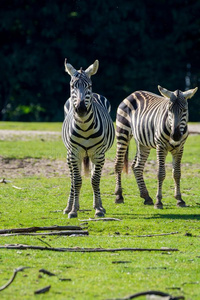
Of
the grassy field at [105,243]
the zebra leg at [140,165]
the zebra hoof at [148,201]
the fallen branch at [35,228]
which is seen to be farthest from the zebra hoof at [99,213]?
the zebra leg at [140,165]

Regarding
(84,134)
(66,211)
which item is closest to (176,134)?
(84,134)

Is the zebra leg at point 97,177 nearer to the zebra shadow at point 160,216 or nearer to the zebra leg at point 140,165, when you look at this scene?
the zebra shadow at point 160,216

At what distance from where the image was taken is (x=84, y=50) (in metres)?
39.0

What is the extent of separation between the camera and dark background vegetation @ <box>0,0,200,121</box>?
3731 cm

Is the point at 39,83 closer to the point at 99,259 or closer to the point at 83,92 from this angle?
the point at 83,92

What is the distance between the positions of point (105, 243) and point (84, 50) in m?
31.1

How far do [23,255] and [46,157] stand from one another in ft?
35.7

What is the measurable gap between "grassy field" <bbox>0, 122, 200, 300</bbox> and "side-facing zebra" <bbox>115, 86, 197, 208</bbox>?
0.46 metres

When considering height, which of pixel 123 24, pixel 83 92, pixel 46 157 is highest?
pixel 123 24

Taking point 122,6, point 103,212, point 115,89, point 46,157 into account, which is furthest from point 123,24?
point 103,212

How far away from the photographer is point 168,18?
40.3 m

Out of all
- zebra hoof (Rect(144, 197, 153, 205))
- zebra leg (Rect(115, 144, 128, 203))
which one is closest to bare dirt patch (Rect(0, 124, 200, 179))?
zebra leg (Rect(115, 144, 128, 203))

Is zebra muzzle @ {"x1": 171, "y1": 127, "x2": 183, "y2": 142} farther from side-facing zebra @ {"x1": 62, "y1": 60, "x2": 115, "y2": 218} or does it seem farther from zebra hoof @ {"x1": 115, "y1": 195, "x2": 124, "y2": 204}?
zebra hoof @ {"x1": 115, "y1": 195, "x2": 124, "y2": 204}

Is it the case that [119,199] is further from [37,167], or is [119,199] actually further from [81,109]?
[37,167]
